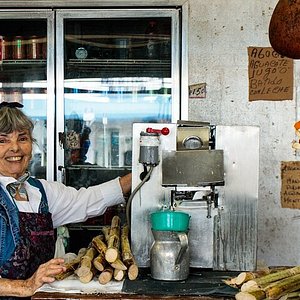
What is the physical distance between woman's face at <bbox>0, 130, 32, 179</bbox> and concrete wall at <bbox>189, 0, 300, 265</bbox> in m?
1.36

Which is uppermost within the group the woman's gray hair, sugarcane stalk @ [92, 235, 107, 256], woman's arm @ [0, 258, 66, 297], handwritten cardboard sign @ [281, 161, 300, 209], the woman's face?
the woman's gray hair

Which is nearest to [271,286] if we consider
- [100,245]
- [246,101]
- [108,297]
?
[108,297]

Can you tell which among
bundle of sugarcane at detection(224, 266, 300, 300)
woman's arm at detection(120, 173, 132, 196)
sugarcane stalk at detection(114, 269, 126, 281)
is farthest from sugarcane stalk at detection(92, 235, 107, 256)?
bundle of sugarcane at detection(224, 266, 300, 300)

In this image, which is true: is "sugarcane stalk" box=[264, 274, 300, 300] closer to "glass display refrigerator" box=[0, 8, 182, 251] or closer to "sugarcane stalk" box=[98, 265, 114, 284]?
"sugarcane stalk" box=[98, 265, 114, 284]

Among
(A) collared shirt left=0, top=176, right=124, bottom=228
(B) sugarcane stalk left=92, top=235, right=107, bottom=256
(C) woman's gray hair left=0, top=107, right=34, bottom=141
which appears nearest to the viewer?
(B) sugarcane stalk left=92, top=235, right=107, bottom=256

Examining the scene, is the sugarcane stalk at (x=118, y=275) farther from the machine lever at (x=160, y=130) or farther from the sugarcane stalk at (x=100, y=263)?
the machine lever at (x=160, y=130)

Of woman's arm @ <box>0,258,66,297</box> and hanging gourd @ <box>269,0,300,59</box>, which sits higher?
hanging gourd @ <box>269,0,300,59</box>

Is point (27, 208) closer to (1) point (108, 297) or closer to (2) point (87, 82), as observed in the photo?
(1) point (108, 297)

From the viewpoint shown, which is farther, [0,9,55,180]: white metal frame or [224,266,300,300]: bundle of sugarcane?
[0,9,55,180]: white metal frame

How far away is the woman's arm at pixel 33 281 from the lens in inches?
95.3

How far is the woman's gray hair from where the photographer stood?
2.94 metres

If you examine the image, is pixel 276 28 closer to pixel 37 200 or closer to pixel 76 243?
pixel 37 200

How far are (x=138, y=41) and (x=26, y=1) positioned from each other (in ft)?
2.43

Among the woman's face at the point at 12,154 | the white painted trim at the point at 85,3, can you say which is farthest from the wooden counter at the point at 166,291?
the white painted trim at the point at 85,3
